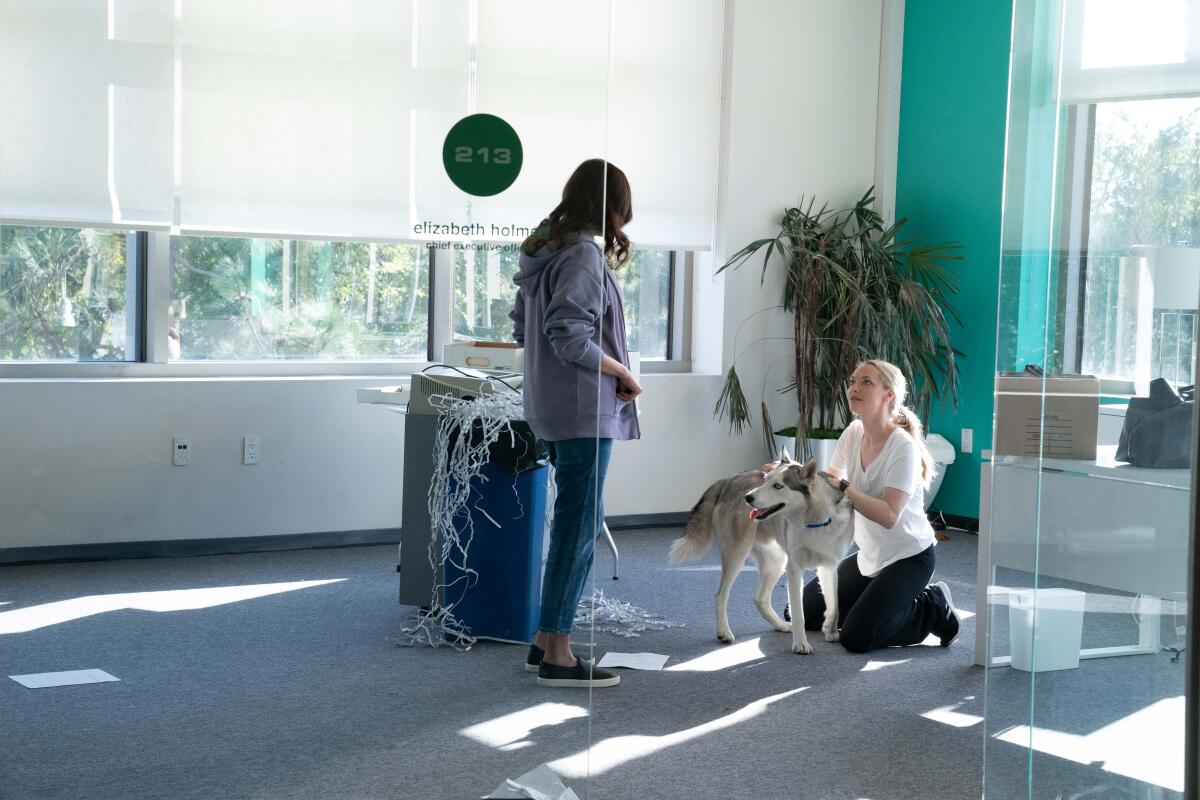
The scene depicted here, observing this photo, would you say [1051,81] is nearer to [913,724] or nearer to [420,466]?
[913,724]

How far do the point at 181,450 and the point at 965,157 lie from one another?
140 inches

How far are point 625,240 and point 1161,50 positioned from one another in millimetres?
1195

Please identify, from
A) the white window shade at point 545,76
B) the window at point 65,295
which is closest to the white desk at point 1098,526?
the white window shade at point 545,76

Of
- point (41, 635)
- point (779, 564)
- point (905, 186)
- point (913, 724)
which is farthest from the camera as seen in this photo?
point (905, 186)

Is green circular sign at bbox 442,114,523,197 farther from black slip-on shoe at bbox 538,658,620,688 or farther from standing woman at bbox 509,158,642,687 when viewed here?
black slip-on shoe at bbox 538,658,620,688

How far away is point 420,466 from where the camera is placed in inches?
149

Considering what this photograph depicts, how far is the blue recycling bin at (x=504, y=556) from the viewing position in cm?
349

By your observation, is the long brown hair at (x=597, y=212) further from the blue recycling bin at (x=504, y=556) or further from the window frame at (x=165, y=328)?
the window frame at (x=165, y=328)

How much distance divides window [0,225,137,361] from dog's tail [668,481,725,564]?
2.35 metres

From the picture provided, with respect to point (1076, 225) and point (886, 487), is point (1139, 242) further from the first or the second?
point (886, 487)

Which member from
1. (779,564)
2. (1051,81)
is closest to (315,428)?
(779,564)

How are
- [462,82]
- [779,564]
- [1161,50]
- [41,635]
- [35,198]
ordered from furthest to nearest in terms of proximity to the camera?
[462,82], [35,198], [779,564], [41,635], [1161,50]

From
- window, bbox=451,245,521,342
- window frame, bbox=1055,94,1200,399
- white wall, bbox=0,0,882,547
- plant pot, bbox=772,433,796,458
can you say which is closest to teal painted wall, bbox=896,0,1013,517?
white wall, bbox=0,0,882,547

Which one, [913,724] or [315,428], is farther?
[315,428]
